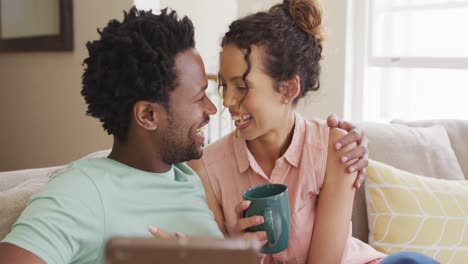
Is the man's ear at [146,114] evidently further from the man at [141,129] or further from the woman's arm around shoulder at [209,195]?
the woman's arm around shoulder at [209,195]

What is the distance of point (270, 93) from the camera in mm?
1289

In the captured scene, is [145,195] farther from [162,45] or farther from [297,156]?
[297,156]

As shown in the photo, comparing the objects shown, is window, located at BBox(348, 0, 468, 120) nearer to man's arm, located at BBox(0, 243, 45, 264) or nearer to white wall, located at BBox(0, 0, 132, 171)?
white wall, located at BBox(0, 0, 132, 171)

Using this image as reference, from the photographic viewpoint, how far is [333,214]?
1272mm

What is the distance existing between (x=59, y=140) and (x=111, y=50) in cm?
224

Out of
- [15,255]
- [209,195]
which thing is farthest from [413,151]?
[15,255]

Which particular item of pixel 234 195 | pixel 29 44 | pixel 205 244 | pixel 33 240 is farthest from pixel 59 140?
pixel 205 244

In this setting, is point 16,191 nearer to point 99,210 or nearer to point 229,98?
point 99,210

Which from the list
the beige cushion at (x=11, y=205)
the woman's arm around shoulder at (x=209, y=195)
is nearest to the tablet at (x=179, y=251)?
the beige cushion at (x=11, y=205)

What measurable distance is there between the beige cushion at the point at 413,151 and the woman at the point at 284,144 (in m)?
0.44

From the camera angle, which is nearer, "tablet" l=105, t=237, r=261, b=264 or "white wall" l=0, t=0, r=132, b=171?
"tablet" l=105, t=237, r=261, b=264

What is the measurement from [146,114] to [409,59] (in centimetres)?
197

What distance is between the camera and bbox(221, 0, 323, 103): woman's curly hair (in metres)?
1.28

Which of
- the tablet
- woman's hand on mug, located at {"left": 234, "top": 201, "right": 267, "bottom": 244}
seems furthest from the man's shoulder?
the tablet
